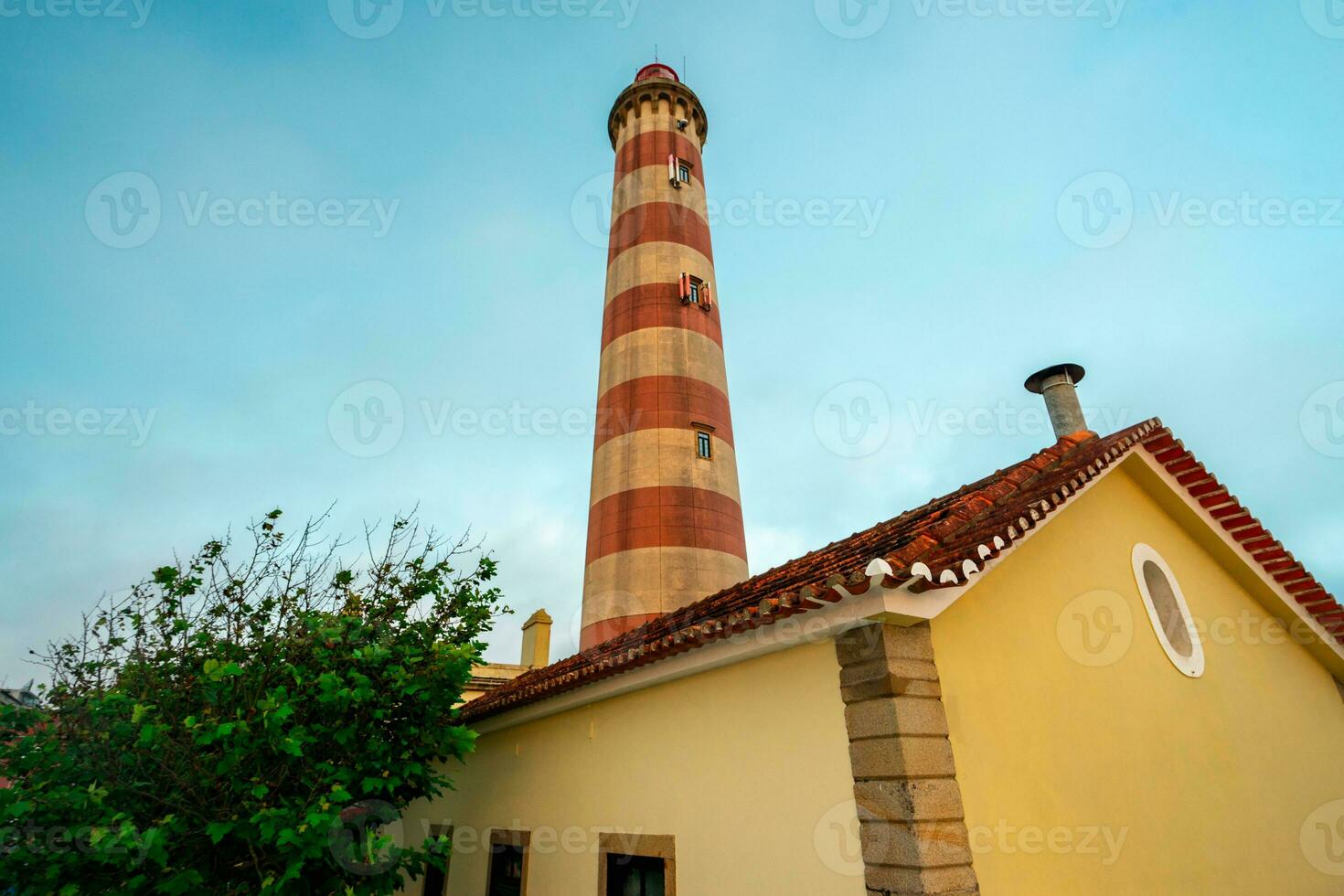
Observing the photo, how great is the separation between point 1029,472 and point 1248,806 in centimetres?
353

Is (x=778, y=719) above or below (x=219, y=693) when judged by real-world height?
below

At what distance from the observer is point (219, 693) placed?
6.45m

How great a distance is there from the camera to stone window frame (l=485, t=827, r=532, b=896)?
7.61 metres

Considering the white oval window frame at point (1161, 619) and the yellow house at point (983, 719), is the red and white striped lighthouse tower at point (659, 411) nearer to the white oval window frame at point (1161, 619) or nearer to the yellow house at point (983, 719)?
the yellow house at point (983, 719)

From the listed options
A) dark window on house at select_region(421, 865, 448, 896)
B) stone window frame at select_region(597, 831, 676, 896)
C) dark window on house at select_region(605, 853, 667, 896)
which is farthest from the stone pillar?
dark window on house at select_region(421, 865, 448, 896)

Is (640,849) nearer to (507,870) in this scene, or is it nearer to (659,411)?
(507,870)

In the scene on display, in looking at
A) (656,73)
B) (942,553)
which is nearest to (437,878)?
(942,553)

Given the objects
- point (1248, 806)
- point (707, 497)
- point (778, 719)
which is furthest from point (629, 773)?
point (707, 497)

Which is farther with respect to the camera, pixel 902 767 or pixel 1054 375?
pixel 1054 375

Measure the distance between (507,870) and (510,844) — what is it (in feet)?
1.15

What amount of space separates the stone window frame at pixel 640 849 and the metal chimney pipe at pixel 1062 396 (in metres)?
6.19

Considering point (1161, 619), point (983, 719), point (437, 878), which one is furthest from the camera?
point (437, 878)

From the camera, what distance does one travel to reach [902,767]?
4.21 metres

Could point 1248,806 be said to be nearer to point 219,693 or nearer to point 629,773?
point 629,773
